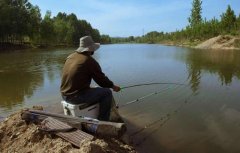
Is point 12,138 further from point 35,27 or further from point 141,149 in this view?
point 35,27

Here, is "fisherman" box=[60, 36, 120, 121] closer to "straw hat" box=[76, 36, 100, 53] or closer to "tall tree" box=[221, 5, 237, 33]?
"straw hat" box=[76, 36, 100, 53]

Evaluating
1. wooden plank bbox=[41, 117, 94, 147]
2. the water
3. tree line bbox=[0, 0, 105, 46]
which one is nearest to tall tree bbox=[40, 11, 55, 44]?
tree line bbox=[0, 0, 105, 46]

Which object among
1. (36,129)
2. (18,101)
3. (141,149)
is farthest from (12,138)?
(18,101)

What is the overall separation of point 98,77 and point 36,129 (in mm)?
1741

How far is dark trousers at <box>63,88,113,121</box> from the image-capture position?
23.4 ft

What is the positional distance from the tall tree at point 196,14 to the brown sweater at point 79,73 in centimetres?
9339

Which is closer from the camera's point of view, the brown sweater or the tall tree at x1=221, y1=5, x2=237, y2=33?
the brown sweater

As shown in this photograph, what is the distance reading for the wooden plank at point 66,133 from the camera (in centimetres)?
576

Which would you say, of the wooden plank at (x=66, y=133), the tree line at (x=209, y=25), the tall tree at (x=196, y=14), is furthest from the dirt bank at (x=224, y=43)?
the wooden plank at (x=66, y=133)

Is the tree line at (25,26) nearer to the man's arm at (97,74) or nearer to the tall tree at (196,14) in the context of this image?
the tall tree at (196,14)

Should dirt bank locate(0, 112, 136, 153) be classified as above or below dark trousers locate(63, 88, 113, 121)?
below

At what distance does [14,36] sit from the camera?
7512cm

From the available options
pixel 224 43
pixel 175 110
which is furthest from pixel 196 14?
pixel 175 110

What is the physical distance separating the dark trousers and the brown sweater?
119 millimetres
